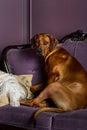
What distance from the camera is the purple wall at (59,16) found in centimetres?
323

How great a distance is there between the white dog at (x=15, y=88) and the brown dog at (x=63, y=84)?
0.49 feet

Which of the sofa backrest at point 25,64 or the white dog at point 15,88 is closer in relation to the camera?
the white dog at point 15,88

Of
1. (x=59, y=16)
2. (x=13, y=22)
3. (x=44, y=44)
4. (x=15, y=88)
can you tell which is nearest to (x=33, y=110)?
(x=15, y=88)

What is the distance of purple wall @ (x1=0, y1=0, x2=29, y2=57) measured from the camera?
348cm

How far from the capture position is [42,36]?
2.74 meters

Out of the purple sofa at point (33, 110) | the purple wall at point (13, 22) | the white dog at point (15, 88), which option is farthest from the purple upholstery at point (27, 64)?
the purple wall at point (13, 22)

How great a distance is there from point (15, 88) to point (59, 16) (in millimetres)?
1221

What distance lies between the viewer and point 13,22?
11.8 ft

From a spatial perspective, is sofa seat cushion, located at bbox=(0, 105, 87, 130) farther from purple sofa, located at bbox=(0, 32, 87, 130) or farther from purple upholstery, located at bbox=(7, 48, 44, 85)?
purple upholstery, located at bbox=(7, 48, 44, 85)

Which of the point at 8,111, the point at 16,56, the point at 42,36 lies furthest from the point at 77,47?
the point at 8,111

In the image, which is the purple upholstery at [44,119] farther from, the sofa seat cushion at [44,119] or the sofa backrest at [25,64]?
the sofa backrest at [25,64]

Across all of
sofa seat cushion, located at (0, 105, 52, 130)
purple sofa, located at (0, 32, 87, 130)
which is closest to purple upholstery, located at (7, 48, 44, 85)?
purple sofa, located at (0, 32, 87, 130)

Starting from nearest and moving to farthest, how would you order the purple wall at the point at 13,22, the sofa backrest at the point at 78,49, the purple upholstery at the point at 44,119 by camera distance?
the purple upholstery at the point at 44,119 → the sofa backrest at the point at 78,49 → the purple wall at the point at 13,22

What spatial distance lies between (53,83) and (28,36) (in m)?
1.46
